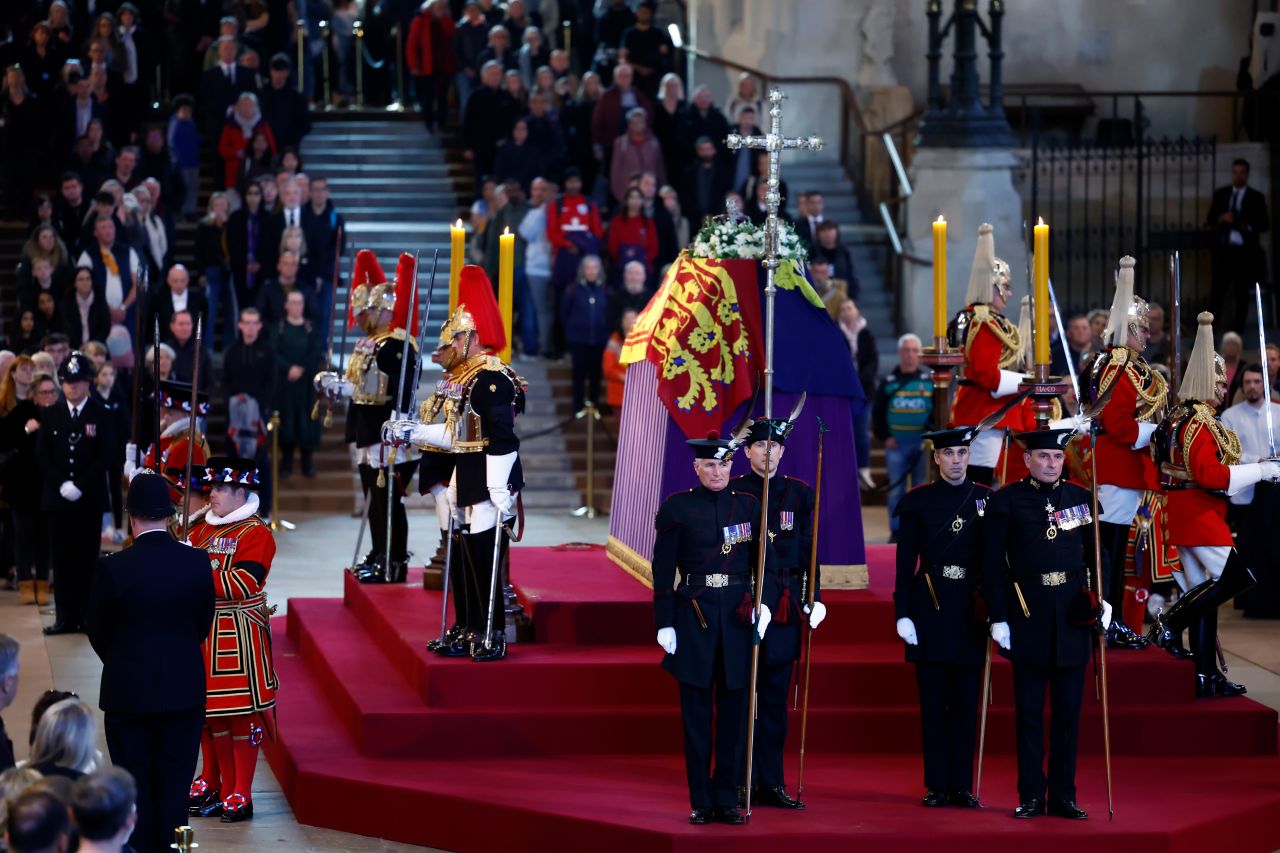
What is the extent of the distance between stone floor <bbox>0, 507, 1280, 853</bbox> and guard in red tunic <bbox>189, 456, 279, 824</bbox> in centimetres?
35

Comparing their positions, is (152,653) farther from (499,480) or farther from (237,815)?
(499,480)

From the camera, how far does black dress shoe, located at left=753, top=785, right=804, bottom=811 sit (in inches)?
373

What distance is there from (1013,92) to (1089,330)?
8637mm

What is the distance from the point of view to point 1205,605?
11.4m

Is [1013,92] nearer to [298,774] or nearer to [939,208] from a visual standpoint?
[939,208]

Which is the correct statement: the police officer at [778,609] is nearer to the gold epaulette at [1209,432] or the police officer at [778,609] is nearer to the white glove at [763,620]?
the white glove at [763,620]

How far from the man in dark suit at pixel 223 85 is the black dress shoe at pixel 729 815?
1386 centimetres

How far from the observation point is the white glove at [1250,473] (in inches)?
442

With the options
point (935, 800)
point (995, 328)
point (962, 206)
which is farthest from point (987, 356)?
point (962, 206)

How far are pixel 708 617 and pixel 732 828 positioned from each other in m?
0.86

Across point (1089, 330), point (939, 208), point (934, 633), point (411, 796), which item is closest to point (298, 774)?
point (411, 796)

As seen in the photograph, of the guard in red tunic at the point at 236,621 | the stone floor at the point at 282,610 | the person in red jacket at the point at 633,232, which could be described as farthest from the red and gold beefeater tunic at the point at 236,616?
the person in red jacket at the point at 633,232

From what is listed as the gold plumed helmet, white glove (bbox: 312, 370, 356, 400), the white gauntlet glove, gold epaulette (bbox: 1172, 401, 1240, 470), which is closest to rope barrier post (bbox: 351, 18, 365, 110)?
white glove (bbox: 312, 370, 356, 400)

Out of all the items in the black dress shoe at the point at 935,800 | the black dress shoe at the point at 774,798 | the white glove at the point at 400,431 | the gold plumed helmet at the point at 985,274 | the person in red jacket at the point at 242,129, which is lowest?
the black dress shoe at the point at 935,800
